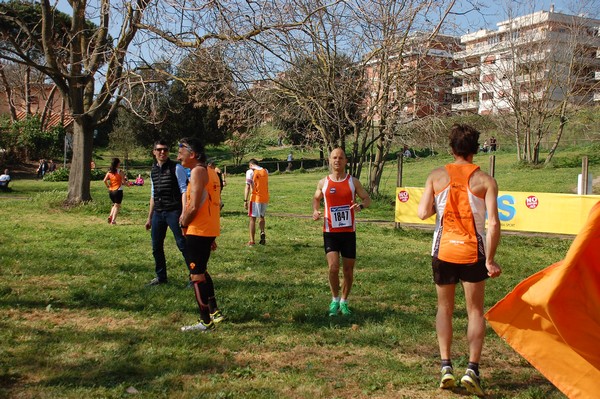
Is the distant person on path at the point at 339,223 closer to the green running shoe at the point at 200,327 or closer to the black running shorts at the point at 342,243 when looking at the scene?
the black running shorts at the point at 342,243

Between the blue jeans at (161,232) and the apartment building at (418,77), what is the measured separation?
11.5 m

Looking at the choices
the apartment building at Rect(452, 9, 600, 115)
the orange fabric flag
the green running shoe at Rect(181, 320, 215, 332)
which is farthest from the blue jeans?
the apartment building at Rect(452, 9, 600, 115)

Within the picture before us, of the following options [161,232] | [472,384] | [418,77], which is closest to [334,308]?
[472,384]

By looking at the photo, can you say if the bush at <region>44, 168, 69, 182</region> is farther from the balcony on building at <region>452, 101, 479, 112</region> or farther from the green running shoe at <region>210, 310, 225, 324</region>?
the green running shoe at <region>210, 310, 225, 324</region>

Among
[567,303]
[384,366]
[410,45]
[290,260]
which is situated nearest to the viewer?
[567,303]

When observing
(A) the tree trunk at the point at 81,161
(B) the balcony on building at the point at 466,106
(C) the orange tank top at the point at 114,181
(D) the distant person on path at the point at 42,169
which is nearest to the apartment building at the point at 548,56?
(B) the balcony on building at the point at 466,106

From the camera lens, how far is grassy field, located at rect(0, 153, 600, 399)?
4.63m

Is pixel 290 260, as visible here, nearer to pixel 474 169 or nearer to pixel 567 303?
pixel 474 169

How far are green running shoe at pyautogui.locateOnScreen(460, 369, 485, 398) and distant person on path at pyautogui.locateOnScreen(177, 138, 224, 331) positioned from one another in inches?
106

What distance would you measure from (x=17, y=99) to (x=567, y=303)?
182 feet

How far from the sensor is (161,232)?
8047 mm

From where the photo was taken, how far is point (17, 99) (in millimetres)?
51844

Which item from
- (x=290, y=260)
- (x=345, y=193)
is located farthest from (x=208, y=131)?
(x=345, y=193)

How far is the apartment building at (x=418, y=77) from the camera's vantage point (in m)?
17.9
